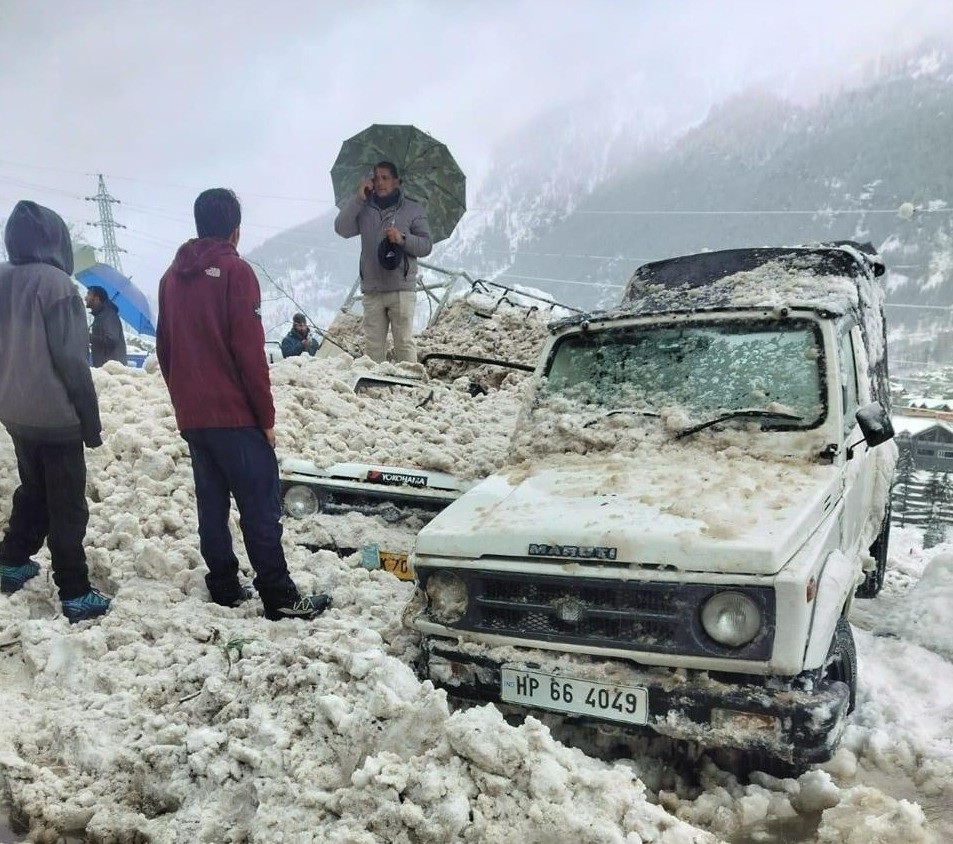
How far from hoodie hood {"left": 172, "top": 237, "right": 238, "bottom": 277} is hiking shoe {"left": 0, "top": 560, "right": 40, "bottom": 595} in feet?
6.51

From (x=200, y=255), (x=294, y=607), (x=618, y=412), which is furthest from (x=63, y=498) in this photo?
(x=618, y=412)

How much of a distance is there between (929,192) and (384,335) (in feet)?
377

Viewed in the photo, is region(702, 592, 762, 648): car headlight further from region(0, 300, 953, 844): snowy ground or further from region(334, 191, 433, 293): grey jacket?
region(334, 191, 433, 293): grey jacket

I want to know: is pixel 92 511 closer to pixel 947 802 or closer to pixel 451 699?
pixel 451 699

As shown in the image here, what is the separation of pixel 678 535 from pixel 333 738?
143 centimetres

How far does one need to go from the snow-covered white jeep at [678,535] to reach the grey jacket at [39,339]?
2029 millimetres

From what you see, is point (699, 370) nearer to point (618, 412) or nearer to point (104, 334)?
point (618, 412)

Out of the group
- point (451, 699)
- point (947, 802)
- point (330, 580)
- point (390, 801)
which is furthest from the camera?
point (330, 580)

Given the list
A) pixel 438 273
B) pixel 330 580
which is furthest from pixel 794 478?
pixel 438 273

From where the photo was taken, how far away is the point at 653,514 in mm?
2936

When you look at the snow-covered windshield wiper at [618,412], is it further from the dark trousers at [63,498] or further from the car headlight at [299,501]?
the dark trousers at [63,498]

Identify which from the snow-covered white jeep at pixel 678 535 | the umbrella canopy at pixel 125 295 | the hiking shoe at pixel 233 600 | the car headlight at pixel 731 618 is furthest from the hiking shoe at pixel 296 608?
the umbrella canopy at pixel 125 295

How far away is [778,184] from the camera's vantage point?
131250mm

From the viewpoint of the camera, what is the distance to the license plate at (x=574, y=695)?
8.84ft
